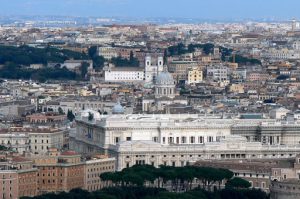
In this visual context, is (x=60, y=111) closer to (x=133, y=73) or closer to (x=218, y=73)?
(x=133, y=73)

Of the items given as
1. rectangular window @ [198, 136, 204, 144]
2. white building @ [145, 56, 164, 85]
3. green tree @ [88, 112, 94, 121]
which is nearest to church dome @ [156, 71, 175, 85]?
green tree @ [88, 112, 94, 121]

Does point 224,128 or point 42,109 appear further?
point 42,109

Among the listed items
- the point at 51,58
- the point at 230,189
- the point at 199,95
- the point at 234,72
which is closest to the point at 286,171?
the point at 230,189

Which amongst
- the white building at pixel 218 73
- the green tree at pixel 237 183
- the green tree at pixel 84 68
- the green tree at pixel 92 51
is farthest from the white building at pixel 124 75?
the green tree at pixel 237 183

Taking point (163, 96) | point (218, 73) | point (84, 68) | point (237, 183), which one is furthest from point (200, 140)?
point (84, 68)

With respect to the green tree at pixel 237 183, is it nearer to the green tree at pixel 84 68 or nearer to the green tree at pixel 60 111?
the green tree at pixel 60 111

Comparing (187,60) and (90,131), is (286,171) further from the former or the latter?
(187,60)
